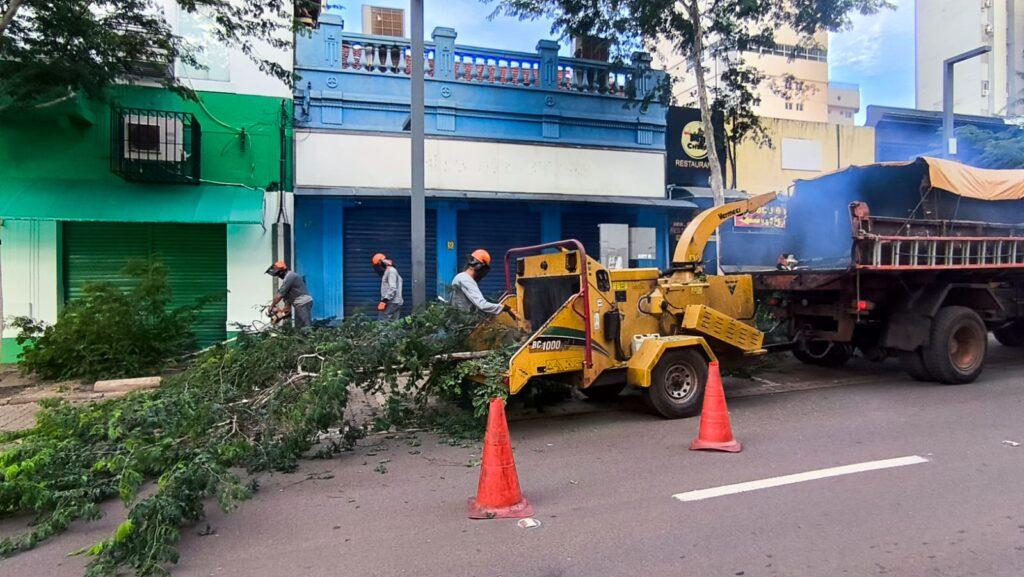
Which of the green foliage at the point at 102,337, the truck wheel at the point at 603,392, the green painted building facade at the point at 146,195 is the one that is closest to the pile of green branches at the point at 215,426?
the truck wheel at the point at 603,392

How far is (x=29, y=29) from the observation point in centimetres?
929

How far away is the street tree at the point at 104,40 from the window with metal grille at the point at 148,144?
60 cm

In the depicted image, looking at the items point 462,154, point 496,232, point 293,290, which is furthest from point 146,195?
point 496,232

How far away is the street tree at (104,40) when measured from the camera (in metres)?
9.12

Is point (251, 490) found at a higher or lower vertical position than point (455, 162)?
lower

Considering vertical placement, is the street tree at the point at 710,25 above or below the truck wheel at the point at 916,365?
above

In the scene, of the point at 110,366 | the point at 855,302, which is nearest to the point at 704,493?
the point at 855,302

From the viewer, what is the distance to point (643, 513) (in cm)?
410

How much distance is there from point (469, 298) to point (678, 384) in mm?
2460

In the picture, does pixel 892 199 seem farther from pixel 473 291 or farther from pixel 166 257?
pixel 166 257

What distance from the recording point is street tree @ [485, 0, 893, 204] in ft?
37.1

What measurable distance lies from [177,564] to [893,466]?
16.7 feet

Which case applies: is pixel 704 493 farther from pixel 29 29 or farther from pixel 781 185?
pixel 781 185

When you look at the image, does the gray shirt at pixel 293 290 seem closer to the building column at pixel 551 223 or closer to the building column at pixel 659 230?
the building column at pixel 551 223
